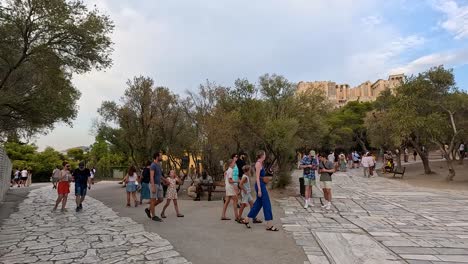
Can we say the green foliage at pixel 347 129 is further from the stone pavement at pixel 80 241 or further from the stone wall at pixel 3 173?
the stone pavement at pixel 80 241

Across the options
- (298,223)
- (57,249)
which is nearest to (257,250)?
(298,223)

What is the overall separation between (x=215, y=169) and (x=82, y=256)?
48.1ft

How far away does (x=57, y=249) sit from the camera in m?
6.80

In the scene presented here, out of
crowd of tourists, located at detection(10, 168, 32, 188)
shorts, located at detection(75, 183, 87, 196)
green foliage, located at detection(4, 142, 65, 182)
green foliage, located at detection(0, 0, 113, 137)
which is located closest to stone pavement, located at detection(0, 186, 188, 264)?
shorts, located at detection(75, 183, 87, 196)

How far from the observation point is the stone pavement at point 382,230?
6.23m

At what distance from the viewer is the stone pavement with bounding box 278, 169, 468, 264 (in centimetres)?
623

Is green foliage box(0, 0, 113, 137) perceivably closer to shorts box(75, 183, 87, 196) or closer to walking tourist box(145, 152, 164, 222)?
shorts box(75, 183, 87, 196)

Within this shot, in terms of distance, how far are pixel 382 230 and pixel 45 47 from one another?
1103 centimetres

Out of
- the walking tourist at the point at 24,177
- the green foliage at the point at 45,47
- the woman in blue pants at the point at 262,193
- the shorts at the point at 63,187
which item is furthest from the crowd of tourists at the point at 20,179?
the woman in blue pants at the point at 262,193

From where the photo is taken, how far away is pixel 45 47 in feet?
37.3

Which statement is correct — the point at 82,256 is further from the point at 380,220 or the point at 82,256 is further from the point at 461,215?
the point at 461,215

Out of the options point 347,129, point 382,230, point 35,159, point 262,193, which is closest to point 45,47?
point 262,193

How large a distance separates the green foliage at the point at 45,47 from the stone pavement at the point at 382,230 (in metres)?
8.63

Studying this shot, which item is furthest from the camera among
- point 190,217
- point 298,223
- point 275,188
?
point 275,188
